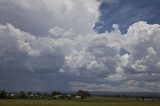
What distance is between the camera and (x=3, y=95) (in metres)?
190
